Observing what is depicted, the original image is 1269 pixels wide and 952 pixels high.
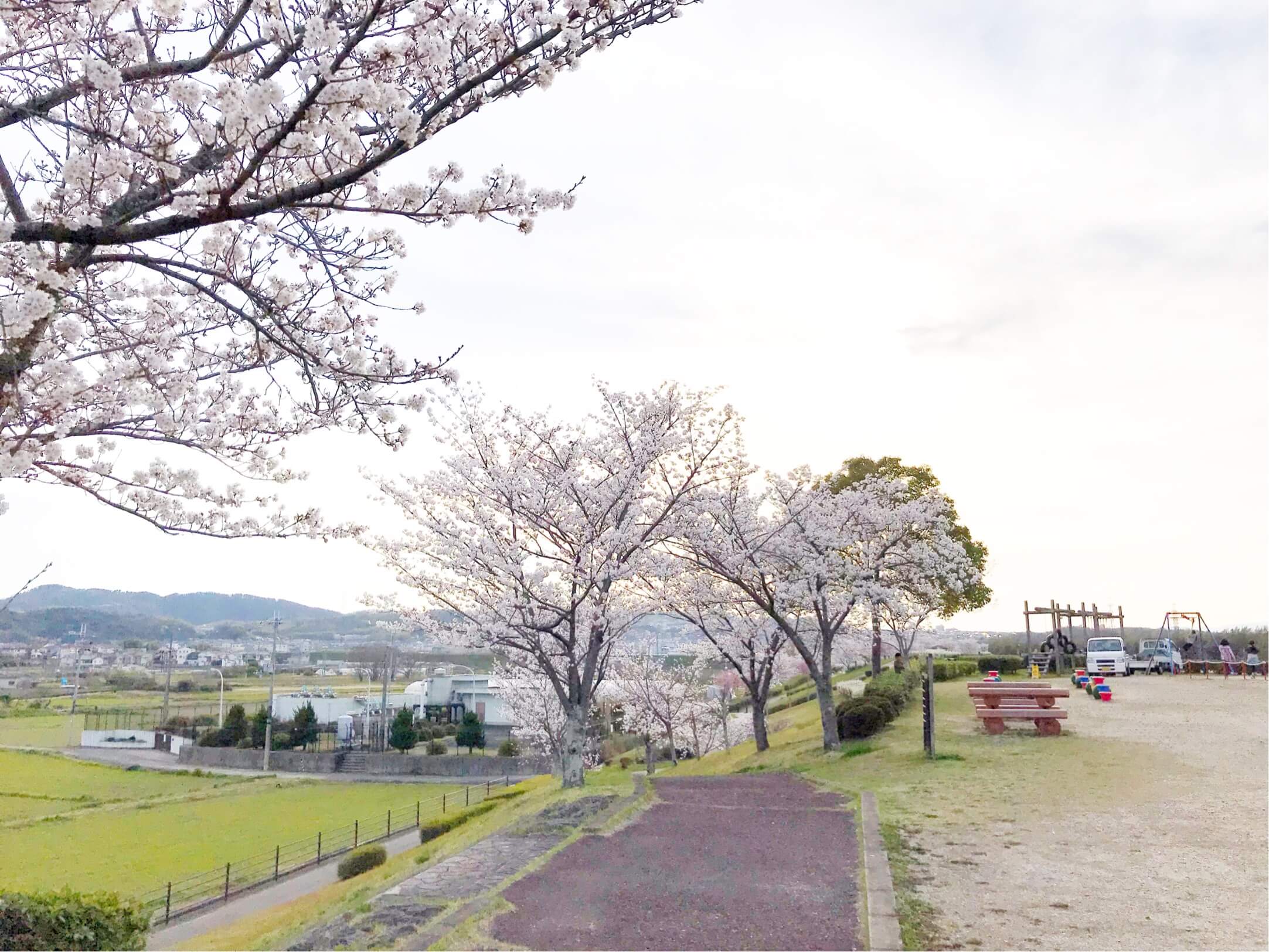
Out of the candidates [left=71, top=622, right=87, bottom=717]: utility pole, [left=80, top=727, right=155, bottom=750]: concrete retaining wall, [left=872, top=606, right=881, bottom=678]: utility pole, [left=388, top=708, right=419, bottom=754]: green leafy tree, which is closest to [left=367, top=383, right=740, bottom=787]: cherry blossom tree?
[left=872, top=606, right=881, bottom=678]: utility pole

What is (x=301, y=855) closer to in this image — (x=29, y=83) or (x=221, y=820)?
(x=221, y=820)

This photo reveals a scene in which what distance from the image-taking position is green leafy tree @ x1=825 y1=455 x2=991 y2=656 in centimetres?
2675

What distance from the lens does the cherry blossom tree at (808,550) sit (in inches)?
614

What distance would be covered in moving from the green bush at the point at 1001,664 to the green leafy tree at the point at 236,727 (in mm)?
40170

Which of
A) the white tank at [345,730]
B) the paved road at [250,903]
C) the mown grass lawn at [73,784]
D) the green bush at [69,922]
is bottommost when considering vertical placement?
the mown grass lawn at [73,784]

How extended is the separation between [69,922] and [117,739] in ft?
188

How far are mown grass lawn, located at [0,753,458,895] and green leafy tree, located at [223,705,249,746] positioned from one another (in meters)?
5.22

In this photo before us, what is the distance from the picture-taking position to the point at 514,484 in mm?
14031

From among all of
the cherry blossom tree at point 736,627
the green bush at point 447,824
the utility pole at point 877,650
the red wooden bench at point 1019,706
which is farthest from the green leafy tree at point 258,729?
the red wooden bench at point 1019,706

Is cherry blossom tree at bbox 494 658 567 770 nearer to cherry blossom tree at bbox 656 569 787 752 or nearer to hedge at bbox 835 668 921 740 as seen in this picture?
cherry blossom tree at bbox 656 569 787 752

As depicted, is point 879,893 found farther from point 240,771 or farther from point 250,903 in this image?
point 240,771

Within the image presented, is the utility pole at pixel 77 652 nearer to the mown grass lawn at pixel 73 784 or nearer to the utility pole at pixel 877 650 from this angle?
the mown grass lawn at pixel 73 784

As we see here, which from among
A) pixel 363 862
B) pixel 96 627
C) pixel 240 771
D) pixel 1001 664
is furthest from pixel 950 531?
pixel 96 627

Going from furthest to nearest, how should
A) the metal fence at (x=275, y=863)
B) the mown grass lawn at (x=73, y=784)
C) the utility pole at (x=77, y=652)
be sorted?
the utility pole at (x=77, y=652) < the mown grass lawn at (x=73, y=784) < the metal fence at (x=275, y=863)
